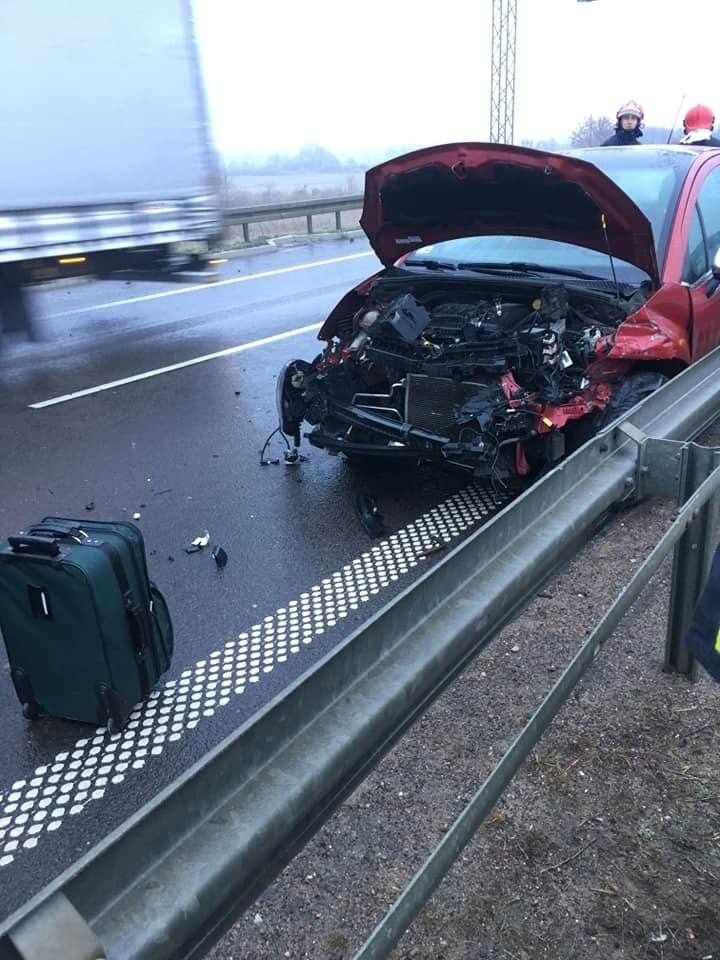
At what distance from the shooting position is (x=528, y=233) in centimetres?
523

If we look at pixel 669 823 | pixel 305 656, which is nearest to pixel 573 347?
pixel 305 656

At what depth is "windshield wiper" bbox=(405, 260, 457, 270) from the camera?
541 centimetres

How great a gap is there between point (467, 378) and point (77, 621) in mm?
2514

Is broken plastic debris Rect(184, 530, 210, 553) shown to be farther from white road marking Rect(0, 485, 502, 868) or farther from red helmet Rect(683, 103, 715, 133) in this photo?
red helmet Rect(683, 103, 715, 133)

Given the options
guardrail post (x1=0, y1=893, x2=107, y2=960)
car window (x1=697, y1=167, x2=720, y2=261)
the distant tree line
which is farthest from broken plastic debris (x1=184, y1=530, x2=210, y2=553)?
the distant tree line

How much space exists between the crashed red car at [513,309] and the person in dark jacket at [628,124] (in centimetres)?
294

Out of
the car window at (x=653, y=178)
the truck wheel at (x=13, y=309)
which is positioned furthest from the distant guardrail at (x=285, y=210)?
the car window at (x=653, y=178)

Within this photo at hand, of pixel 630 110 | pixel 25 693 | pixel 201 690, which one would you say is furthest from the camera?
pixel 630 110

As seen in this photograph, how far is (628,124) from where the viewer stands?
8328 mm

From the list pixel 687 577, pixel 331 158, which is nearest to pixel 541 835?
pixel 687 577

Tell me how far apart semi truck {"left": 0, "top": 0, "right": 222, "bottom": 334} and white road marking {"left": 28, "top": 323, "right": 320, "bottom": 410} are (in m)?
1.40

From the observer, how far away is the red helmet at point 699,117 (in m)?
Answer: 8.41

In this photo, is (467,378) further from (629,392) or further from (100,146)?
(100,146)

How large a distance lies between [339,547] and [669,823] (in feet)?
7.91
